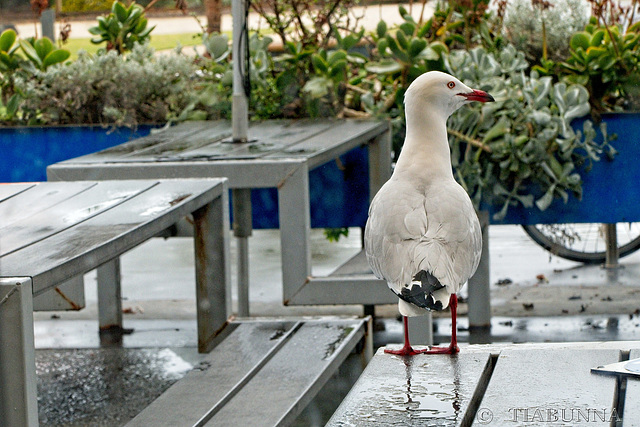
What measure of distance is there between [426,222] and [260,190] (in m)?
2.88

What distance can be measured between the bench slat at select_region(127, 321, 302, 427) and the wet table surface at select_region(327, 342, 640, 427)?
2.28ft

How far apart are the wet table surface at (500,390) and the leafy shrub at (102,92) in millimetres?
3589

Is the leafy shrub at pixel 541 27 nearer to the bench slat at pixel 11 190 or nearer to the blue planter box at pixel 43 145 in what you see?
the blue planter box at pixel 43 145

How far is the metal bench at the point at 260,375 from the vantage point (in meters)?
2.28

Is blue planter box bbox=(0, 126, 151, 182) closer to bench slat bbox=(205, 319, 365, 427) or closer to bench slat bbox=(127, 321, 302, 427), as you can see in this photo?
bench slat bbox=(127, 321, 302, 427)

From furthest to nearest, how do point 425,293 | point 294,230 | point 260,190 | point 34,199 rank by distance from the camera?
1. point 260,190
2. point 294,230
3. point 34,199
4. point 425,293

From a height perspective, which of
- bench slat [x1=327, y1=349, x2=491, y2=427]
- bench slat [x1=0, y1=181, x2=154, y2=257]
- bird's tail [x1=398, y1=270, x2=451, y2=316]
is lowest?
bench slat [x1=327, y1=349, x2=491, y2=427]

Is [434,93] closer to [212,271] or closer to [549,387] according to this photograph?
[549,387]

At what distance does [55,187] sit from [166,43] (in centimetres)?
316

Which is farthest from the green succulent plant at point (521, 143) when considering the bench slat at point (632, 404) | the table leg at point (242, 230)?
the bench slat at point (632, 404)

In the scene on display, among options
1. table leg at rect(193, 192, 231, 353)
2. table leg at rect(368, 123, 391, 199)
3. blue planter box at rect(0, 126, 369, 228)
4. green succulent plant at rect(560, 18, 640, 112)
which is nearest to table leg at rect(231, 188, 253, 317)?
blue planter box at rect(0, 126, 369, 228)

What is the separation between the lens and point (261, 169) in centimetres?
309

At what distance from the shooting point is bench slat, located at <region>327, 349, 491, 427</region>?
142 centimetres

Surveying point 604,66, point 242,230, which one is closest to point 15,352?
point 242,230
